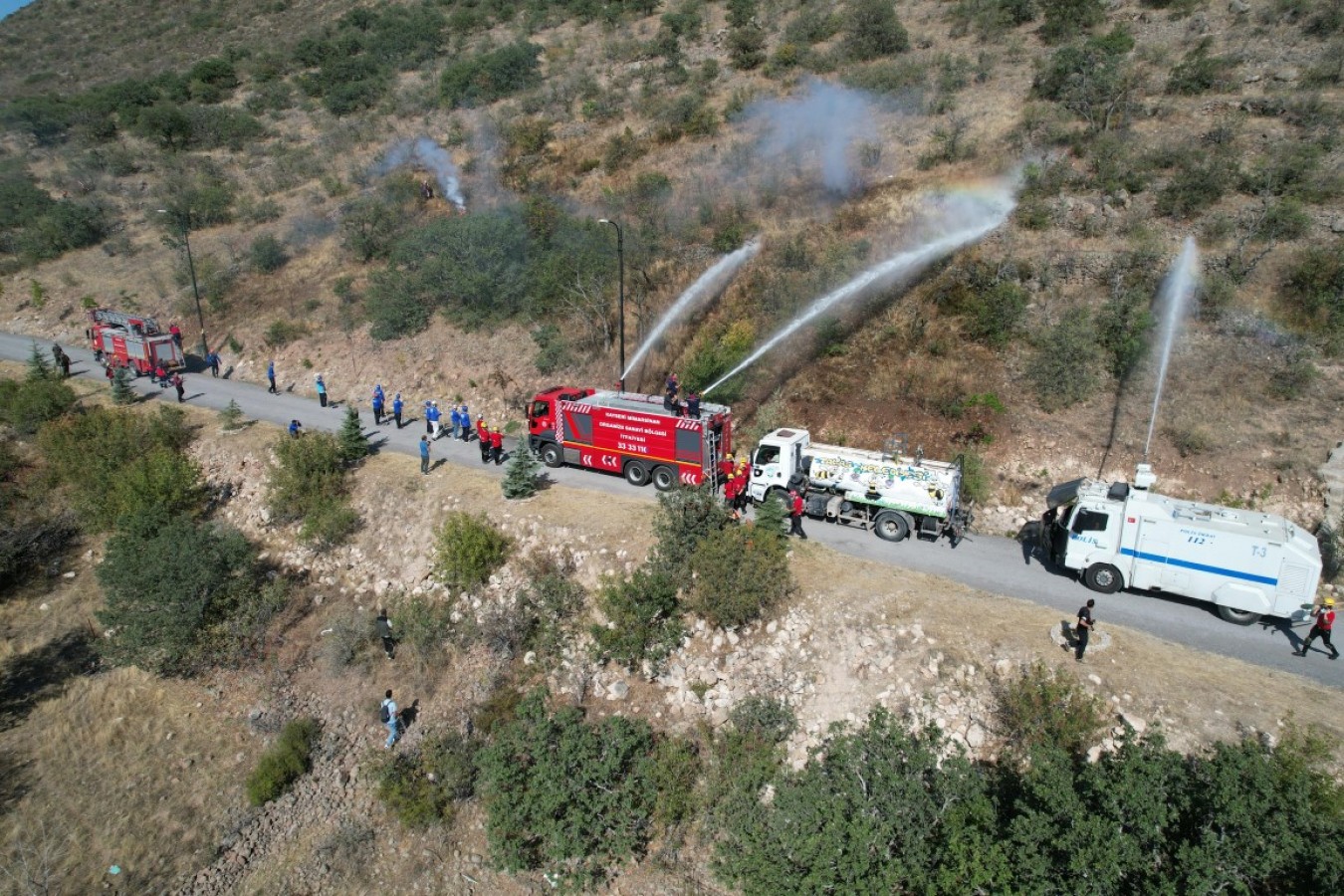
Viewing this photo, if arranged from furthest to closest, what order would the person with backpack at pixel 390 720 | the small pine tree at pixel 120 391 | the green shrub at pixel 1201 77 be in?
the green shrub at pixel 1201 77
the small pine tree at pixel 120 391
the person with backpack at pixel 390 720

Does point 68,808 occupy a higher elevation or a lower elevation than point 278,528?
lower

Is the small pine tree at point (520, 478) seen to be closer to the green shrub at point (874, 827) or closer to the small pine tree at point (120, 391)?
the green shrub at point (874, 827)

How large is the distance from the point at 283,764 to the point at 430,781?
11.0ft

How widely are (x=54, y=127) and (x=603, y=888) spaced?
3153 inches

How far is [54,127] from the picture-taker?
61.6m

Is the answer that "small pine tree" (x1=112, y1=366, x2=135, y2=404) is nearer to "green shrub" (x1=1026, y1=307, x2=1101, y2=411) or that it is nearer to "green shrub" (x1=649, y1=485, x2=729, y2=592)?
"green shrub" (x1=649, y1=485, x2=729, y2=592)

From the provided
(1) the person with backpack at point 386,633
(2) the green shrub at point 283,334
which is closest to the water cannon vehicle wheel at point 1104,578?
(1) the person with backpack at point 386,633

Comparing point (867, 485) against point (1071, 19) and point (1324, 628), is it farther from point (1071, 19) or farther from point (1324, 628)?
point (1071, 19)

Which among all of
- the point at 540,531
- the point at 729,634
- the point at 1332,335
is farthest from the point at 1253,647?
the point at 540,531

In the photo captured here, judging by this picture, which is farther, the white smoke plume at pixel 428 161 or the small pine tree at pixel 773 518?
the white smoke plume at pixel 428 161

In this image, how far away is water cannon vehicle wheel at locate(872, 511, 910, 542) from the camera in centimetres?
1822

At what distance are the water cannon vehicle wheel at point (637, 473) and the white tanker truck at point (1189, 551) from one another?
36.4 ft

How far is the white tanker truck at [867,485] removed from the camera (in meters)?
17.8

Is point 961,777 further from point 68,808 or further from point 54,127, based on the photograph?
point 54,127
